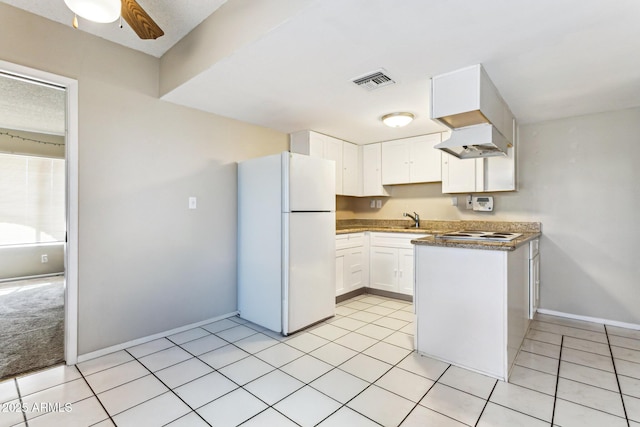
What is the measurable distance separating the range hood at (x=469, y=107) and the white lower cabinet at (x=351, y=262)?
5.51ft

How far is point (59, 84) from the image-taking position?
226 cm

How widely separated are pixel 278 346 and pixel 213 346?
1.83ft

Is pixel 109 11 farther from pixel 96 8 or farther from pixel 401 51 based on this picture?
pixel 401 51

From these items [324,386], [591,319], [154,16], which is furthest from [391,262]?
[154,16]

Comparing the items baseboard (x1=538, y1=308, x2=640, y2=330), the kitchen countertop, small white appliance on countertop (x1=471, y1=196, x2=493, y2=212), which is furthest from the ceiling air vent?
baseboard (x1=538, y1=308, x2=640, y2=330)

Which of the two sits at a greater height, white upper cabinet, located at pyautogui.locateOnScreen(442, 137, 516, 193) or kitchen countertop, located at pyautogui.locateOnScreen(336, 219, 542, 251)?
white upper cabinet, located at pyautogui.locateOnScreen(442, 137, 516, 193)

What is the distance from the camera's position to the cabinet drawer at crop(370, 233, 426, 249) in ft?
12.5

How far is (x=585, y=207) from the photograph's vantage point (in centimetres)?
325

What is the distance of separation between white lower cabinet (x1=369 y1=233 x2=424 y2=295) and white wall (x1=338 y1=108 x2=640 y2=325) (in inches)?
50.2

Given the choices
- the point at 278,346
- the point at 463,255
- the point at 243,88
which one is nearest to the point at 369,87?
the point at 243,88

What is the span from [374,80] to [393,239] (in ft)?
7.05

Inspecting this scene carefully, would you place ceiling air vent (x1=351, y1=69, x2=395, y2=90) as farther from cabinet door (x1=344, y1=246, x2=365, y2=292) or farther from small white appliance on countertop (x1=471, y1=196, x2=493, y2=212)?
small white appliance on countertop (x1=471, y1=196, x2=493, y2=212)

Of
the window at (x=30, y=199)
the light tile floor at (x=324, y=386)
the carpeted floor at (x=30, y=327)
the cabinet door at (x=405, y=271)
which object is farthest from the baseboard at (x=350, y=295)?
the window at (x=30, y=199)

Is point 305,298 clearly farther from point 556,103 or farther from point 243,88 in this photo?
point 556,103
